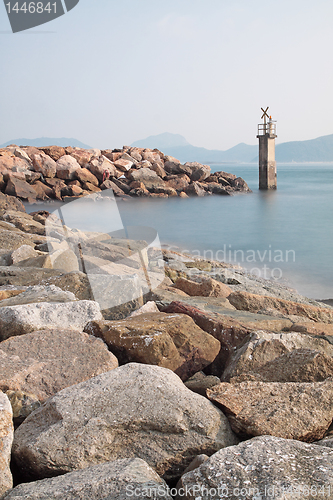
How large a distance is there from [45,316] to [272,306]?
2697mm

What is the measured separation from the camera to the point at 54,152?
80.8ft

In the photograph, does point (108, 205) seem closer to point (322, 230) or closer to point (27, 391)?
point (27, 391)

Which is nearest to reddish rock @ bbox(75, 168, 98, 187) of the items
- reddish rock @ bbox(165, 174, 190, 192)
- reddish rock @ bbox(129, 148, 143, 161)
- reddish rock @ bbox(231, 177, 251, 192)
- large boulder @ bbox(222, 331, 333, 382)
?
reddish rock @ bbox(129, 148, 143, 161)

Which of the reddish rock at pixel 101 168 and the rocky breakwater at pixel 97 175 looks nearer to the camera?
the rocky breakwater at pixel 97 175

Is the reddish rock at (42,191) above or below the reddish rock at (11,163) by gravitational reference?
below

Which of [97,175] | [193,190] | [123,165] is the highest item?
[123,165]

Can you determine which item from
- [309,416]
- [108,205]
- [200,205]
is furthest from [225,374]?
[200,205]

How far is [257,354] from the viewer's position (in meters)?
2.61

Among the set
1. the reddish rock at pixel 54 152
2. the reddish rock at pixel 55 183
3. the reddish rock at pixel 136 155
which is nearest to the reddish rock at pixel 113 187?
the reddish rock at pixel 55 183

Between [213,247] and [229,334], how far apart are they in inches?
409

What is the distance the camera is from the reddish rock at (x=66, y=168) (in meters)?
22.8

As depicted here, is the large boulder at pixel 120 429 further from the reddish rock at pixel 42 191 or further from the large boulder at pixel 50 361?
the reddish rock at pixel 42 191

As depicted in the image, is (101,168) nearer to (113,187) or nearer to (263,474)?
(113,187)

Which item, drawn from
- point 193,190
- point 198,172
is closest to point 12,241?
point 193,190
